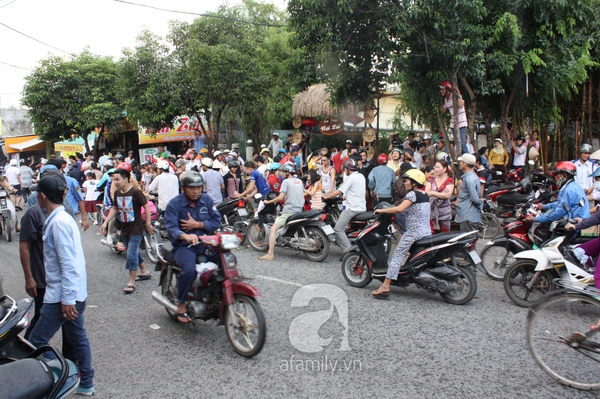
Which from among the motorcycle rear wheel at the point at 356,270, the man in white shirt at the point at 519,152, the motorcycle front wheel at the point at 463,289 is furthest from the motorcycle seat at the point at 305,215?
the man in white shirt at the point at 519,152

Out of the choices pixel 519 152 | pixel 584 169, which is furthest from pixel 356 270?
pixel 519 152

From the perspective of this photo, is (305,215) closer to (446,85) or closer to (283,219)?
(283,219)

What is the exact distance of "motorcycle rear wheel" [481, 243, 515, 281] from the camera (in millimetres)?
6863

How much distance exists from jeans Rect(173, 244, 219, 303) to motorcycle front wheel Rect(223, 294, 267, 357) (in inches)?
20.0

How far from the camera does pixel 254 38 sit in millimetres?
18562

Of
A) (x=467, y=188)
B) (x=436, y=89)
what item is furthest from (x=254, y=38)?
(x=467, y=188)

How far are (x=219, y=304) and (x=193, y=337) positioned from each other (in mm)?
640

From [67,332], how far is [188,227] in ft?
5.02

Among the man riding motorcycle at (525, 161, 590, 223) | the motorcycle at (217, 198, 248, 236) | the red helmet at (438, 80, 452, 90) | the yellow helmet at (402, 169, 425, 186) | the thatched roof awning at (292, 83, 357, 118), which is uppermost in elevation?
the thatched roof awning at (292, 83, 357, 118)

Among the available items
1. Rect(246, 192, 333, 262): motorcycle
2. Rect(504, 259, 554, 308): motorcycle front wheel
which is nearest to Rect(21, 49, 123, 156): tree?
Rect(246, 192, 333, 262): motorcycle

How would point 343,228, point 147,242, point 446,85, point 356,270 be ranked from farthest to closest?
point 446,85
point 147,242
point 343,228
point 356,270

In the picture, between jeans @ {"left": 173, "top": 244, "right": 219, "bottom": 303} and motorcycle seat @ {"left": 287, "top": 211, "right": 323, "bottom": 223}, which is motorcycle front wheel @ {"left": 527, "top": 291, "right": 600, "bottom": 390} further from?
motorcycle seat @ {"left": 287, "top": 211, "right": 323, "bottom": 223}

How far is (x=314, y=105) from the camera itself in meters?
17.8

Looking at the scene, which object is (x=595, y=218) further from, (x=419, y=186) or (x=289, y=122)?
(x=289, y=122)
